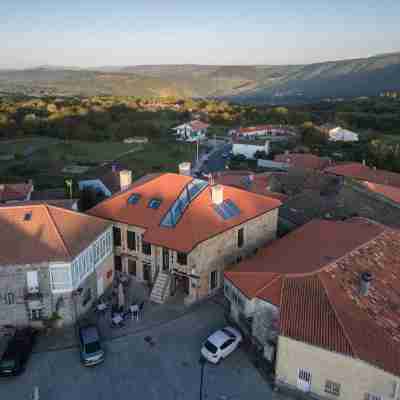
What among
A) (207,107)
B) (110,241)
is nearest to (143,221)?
(110,241)

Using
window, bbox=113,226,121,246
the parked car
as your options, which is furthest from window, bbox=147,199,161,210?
the parked car

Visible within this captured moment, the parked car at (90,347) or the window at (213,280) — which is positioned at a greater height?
the window at (213,280)

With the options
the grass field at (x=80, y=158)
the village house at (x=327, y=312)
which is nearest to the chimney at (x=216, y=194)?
the village house at (x=327, y=312)

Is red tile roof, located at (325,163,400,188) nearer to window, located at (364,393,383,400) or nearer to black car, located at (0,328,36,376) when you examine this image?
window, located at (364,393,383,400)

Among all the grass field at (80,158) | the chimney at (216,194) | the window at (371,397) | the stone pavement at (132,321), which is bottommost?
the grass field at (80,158)

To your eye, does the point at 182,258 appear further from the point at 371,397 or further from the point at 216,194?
the point at 371,397

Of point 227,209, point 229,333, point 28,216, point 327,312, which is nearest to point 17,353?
point 28,216

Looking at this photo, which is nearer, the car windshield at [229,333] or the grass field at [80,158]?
the car windshield at [229,333]

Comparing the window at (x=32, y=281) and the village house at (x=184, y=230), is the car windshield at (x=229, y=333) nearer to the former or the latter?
the village house at (x=184, y=230)
